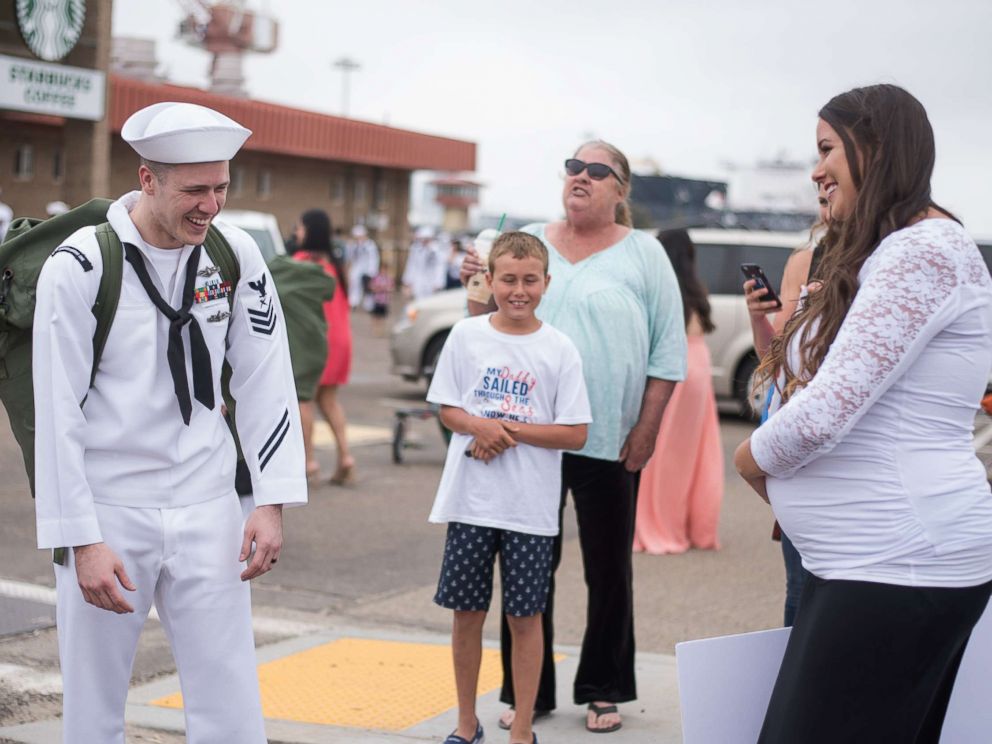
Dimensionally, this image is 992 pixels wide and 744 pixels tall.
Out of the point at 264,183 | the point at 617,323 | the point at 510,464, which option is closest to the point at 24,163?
the point at 264,183

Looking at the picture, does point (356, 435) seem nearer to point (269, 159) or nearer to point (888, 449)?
point (888, 449)

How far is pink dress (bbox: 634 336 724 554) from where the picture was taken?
338 inches

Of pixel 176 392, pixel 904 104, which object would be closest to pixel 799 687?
pixel 904 104

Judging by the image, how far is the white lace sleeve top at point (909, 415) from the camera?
262 centimetres

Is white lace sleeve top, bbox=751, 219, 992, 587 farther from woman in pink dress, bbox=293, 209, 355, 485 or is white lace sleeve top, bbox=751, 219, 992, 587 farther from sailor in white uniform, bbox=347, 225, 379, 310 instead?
sailor in white uniform, bbox=347, 225, 379, 310

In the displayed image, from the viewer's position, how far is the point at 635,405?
489 cm

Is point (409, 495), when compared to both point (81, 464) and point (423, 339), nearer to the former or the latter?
point (423, 339)

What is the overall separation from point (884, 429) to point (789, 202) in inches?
2801

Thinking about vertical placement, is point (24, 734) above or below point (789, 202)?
below

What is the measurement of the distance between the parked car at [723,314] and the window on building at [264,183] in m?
27.2

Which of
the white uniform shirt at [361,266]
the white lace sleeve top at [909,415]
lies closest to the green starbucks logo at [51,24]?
the white lace sleeve top at [909,415]

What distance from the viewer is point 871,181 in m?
2.74

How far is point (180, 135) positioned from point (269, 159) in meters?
39.8

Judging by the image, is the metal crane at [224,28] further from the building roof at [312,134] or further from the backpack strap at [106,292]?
the backpack strap at [106,292]
